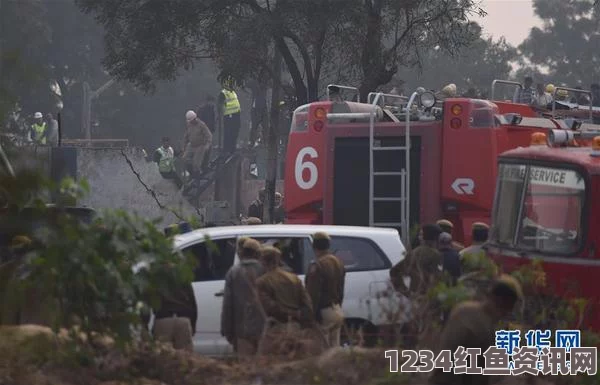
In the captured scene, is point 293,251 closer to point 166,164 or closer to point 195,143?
point 166,164

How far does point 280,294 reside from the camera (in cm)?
1098

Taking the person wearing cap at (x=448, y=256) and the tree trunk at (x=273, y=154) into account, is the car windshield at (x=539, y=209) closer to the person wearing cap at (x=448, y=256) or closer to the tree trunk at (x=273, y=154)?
the person wearing cap at (x=448, y=256)

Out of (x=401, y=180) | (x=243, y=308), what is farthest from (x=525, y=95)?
(x=243, y=308)

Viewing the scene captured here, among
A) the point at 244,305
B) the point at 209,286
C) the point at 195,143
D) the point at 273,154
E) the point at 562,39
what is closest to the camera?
the point at 244,305

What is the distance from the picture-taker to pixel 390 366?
883 cm

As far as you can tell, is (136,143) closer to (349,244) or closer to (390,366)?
(349,244)

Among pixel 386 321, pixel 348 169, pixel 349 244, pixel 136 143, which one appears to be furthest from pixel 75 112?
pixel 386 321

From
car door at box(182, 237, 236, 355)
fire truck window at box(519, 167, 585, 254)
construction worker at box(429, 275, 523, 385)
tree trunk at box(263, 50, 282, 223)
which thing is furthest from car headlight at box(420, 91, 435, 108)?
construction worker at box(429, 275, 523, 385)

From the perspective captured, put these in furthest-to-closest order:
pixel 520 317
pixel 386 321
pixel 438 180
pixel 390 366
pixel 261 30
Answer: pixel 261 30 < pixel 438 180 < pixel 520 317 < pixel 386 321 < pixel 390 366

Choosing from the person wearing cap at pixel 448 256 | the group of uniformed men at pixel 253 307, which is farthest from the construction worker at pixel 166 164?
the group of uniformed men at pixel 253 307

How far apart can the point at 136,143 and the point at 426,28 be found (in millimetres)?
31884

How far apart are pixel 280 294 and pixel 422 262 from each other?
1878 mm

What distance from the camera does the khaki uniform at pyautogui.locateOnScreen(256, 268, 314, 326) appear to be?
10883mm

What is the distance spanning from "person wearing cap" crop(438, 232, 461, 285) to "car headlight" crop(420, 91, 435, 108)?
3436mm
